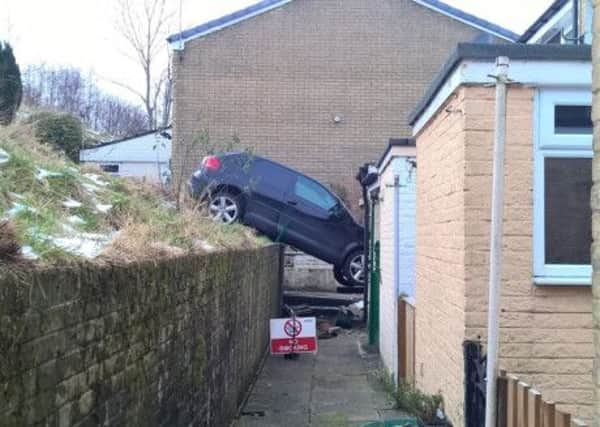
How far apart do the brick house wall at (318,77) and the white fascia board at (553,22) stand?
1244cm

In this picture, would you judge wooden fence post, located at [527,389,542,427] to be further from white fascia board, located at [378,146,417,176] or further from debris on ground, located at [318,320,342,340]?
debris on ground, located at [318,320,342,340]

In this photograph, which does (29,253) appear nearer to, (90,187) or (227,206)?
(90,187)

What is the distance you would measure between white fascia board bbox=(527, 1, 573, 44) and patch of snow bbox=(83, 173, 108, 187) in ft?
Result: 18.7

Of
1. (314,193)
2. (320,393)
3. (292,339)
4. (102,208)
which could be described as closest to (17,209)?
(102,208)

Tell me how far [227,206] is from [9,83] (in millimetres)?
4602

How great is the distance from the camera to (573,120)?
5652 mm

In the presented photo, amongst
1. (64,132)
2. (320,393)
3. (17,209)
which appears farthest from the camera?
(64,132)

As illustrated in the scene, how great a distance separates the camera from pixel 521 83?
18.4ft

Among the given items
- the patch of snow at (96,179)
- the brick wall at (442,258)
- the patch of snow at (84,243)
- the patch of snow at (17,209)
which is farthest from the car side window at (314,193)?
the patch of snow at (17,209)

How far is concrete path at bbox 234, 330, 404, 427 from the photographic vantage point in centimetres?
888

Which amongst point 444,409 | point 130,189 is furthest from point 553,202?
point 130,189

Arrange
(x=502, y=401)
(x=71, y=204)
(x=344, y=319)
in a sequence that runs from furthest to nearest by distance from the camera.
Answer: (x=344, y=319), (x=71, y=204), (x=502, y=401)

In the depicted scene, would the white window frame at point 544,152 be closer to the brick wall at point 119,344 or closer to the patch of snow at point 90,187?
the brick wall at point 119,344

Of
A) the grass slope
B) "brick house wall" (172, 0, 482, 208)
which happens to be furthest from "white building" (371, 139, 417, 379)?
"brick house wall" (172, 0, 482, 208)
